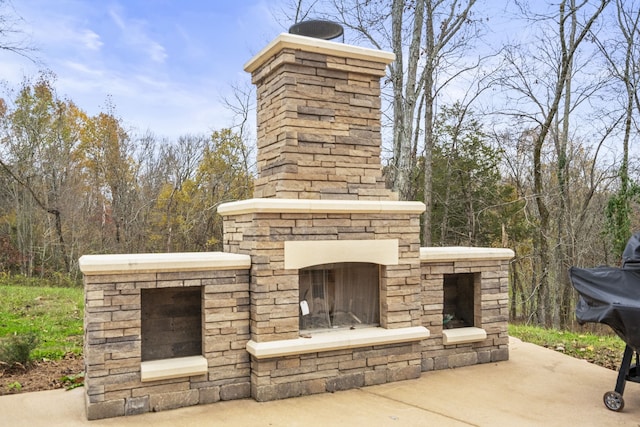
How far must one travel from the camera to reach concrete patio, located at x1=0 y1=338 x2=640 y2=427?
4.12 metres

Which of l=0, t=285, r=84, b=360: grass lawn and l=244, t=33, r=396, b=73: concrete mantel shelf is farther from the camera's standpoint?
l=0, t=285, r=84, b=360: grass lawn

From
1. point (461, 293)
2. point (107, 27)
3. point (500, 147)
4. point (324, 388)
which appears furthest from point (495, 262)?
point (107, 27)

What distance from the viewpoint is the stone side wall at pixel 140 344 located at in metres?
4.17

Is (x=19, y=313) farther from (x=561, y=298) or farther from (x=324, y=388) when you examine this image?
(x=561, y=298)

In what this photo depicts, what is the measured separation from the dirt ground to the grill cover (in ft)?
16.4

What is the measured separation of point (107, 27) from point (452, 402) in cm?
1278

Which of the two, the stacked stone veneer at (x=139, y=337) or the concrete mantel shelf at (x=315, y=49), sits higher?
the concrete mantel shelf at (x=315, y=49)

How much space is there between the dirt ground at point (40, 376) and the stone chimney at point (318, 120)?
2806 millimetres

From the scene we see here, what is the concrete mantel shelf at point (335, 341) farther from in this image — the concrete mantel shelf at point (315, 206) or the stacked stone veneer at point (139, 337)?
the concrete mantel shelf at point (315, 206)

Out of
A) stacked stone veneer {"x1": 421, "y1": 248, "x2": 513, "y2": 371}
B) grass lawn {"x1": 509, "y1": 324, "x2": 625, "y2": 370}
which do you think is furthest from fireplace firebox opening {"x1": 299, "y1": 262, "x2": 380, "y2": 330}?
grass lawn {"x1": 509, "y1": 324, "x2": 625, "y2": 370}

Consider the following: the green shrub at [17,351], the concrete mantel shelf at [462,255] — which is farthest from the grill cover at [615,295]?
the green shrub at [17,351]

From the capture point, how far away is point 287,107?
500cm

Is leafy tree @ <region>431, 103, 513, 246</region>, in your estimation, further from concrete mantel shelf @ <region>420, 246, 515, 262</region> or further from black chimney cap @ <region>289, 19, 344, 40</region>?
black chimney cap @ <region>289, 19, 344, 40</region>

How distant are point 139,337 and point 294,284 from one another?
4.82 ft
